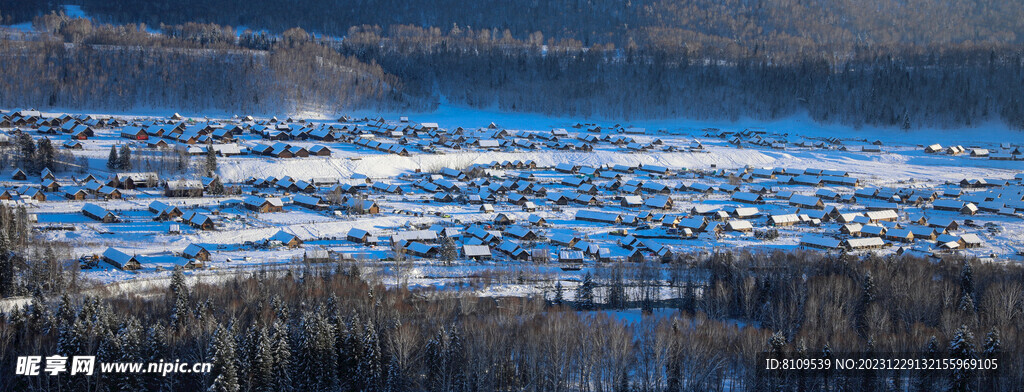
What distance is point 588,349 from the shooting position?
1673cm

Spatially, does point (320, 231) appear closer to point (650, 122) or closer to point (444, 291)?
point (444, 291)

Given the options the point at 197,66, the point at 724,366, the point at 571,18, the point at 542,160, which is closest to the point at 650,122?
the point at 542,160

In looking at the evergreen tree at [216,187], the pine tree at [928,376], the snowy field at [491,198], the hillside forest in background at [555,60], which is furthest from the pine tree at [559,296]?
the hillside forest in background at [555,60]

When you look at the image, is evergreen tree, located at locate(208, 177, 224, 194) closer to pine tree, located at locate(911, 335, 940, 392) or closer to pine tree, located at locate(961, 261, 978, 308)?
pine tree, located at locate(961, 261, 978, 308)

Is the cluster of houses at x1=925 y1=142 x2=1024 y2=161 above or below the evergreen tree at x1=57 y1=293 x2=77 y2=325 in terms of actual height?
below

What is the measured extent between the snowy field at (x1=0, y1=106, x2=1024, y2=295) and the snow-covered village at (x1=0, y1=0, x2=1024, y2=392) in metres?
0.19

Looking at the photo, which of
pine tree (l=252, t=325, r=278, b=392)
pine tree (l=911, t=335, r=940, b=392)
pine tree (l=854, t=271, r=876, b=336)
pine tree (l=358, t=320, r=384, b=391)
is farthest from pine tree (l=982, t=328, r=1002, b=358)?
pine tree (l=252, t=325, r=278, b=392)

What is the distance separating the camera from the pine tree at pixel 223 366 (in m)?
14.9

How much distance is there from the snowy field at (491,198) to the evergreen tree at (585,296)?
5.20 feet

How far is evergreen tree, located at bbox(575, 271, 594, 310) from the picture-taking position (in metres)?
21.2

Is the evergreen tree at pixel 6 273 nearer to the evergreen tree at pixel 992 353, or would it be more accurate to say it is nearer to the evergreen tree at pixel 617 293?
the evergreen tree at pixel 617 293

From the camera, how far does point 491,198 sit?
35.4 meters

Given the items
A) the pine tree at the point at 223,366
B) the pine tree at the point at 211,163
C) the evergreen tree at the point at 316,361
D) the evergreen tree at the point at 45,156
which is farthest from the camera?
the pine tree at the point at 211,163

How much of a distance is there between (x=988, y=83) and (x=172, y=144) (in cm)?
5996
